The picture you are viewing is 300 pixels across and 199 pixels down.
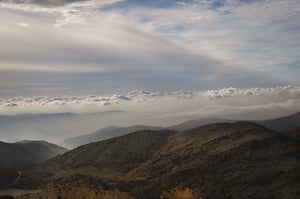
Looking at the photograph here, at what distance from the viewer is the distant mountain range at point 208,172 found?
127 meters

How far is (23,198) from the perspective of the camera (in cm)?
12006

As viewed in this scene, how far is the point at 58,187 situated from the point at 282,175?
225 feet

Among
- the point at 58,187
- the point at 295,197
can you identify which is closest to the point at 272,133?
the point at 295,197

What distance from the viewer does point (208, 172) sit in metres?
151

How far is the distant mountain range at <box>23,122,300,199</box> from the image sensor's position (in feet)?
416

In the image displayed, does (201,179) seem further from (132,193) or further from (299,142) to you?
(299,142)

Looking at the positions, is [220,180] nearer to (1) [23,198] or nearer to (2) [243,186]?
(2) [243,186]

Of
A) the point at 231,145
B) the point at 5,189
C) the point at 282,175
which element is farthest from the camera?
the point at 231,145

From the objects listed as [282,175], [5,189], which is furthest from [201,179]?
[5,189]

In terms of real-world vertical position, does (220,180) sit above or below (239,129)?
below

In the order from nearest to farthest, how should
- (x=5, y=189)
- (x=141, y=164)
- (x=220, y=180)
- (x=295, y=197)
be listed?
1. (x=295, y=197)
2. (x=220, y=180)
3. (x=5, y=189)
4. (x=141, y=164)

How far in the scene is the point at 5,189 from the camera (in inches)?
6240

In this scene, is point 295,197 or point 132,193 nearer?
point 295,197

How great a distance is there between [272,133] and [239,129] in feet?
63.9
